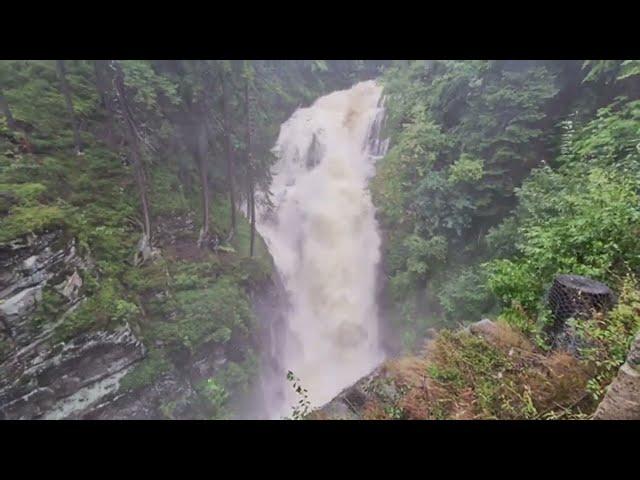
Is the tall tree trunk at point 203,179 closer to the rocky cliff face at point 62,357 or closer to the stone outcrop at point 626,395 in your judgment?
the rocky cliff face at point 62,357

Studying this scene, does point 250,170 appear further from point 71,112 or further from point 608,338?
point 608,338

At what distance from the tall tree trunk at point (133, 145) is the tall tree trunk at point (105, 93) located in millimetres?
438

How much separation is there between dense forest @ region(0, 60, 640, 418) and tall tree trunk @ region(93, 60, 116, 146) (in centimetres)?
9

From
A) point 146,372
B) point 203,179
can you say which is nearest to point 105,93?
point 203,179

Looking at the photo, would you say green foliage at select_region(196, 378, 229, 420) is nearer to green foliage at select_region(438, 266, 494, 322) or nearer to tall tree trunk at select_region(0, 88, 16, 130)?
green foliage at select_region(438, 266, 494, 322)

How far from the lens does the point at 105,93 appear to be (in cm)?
801

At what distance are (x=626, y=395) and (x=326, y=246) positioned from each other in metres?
A: 11.2

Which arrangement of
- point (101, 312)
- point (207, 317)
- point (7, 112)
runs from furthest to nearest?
point (207, 317), point (7, 112), point (101, 312)

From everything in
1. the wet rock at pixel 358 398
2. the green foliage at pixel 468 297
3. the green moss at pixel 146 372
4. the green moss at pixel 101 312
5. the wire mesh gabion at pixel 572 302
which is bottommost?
the green moss at pixel 146 372

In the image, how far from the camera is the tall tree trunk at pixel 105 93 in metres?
7.93

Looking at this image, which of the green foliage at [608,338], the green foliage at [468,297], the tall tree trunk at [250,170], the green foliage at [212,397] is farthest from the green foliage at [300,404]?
the tall tree trunk at [250,170]
